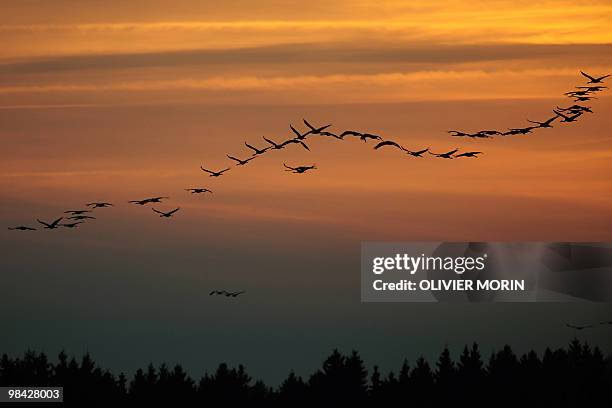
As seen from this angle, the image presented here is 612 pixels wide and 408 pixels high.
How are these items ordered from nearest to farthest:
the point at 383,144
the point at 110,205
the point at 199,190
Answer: the point at 383,144, the point at 199,190, the point at 110,205

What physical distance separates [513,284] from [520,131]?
41.0 m

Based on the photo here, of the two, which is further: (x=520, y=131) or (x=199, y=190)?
(x=199, y=190)

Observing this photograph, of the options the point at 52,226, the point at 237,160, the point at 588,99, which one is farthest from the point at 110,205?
the point at 588,99

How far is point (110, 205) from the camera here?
109 meters

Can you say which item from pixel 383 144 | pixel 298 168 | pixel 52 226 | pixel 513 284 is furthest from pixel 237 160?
pixel 513 284

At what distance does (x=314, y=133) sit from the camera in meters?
88.0

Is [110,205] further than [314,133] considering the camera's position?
Yes

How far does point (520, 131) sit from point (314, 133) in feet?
43.8

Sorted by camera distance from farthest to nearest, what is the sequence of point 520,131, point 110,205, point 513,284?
point 513,284
point 110,205
point 520,131

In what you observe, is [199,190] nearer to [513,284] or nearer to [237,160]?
[237,160]

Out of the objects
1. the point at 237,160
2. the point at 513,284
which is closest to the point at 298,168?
the point at 237,160

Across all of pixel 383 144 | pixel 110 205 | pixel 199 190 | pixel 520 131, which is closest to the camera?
pixel 383 144

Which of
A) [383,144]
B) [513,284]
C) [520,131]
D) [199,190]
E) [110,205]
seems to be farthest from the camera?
[513,284]

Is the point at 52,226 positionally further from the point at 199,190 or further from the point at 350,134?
the point at 350,134
